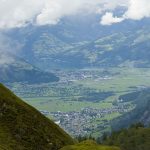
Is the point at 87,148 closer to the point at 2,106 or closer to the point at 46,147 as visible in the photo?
the point at 46,147

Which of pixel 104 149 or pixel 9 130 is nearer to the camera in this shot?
pixel 104 149

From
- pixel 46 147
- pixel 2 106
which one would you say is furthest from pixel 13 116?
pixel 46 147

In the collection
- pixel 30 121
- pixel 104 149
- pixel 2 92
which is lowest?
pixel 104 149

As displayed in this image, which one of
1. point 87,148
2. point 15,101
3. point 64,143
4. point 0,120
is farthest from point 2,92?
point 87,148

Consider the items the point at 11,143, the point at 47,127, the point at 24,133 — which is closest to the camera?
the point at 11,143

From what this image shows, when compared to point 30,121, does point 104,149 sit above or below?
below

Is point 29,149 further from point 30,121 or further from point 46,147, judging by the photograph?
point 30,121

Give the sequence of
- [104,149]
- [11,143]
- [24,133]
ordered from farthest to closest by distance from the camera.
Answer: [24,133] → [11,143] → [104,149]
